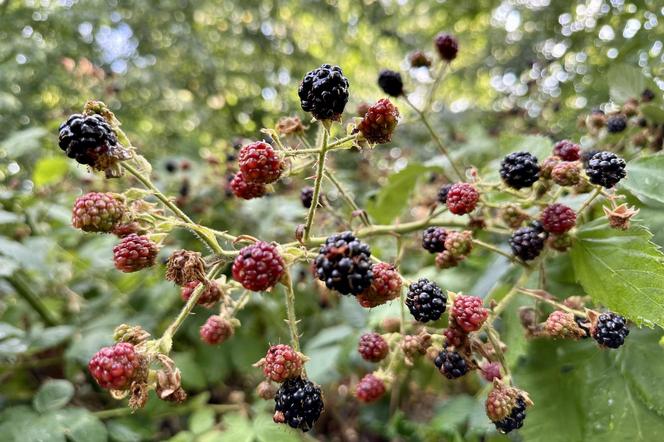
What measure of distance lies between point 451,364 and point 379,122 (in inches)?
23.5

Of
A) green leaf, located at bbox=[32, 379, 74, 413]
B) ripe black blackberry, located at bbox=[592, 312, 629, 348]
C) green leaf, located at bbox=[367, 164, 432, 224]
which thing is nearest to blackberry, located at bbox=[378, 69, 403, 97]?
green leaf, located at bbox=[367, 164, 432, 224]

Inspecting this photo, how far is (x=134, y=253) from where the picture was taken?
43.0 inches

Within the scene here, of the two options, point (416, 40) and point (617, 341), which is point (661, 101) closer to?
point (617, 341)

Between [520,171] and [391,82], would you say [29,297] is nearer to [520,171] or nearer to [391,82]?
[391,82]

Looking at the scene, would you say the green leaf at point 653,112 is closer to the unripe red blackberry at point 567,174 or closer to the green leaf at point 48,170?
the unripe red blackberry at point 567,174

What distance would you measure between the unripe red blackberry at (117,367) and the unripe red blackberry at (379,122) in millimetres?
694

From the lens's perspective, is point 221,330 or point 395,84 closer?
point 221,330

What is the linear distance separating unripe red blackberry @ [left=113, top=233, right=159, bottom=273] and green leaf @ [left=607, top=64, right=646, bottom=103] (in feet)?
5.96

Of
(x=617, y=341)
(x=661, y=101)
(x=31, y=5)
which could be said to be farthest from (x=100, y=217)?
(x=31, y=5)

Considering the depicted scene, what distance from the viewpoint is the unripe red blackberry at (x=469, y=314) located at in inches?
44.5

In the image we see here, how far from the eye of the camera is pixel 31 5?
334cm

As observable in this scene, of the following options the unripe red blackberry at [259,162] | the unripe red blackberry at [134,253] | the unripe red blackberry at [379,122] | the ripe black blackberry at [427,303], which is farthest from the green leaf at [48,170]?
the ripe black blackberry at [427,303]

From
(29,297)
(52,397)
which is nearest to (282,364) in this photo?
(52,397)

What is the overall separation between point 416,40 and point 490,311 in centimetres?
328
